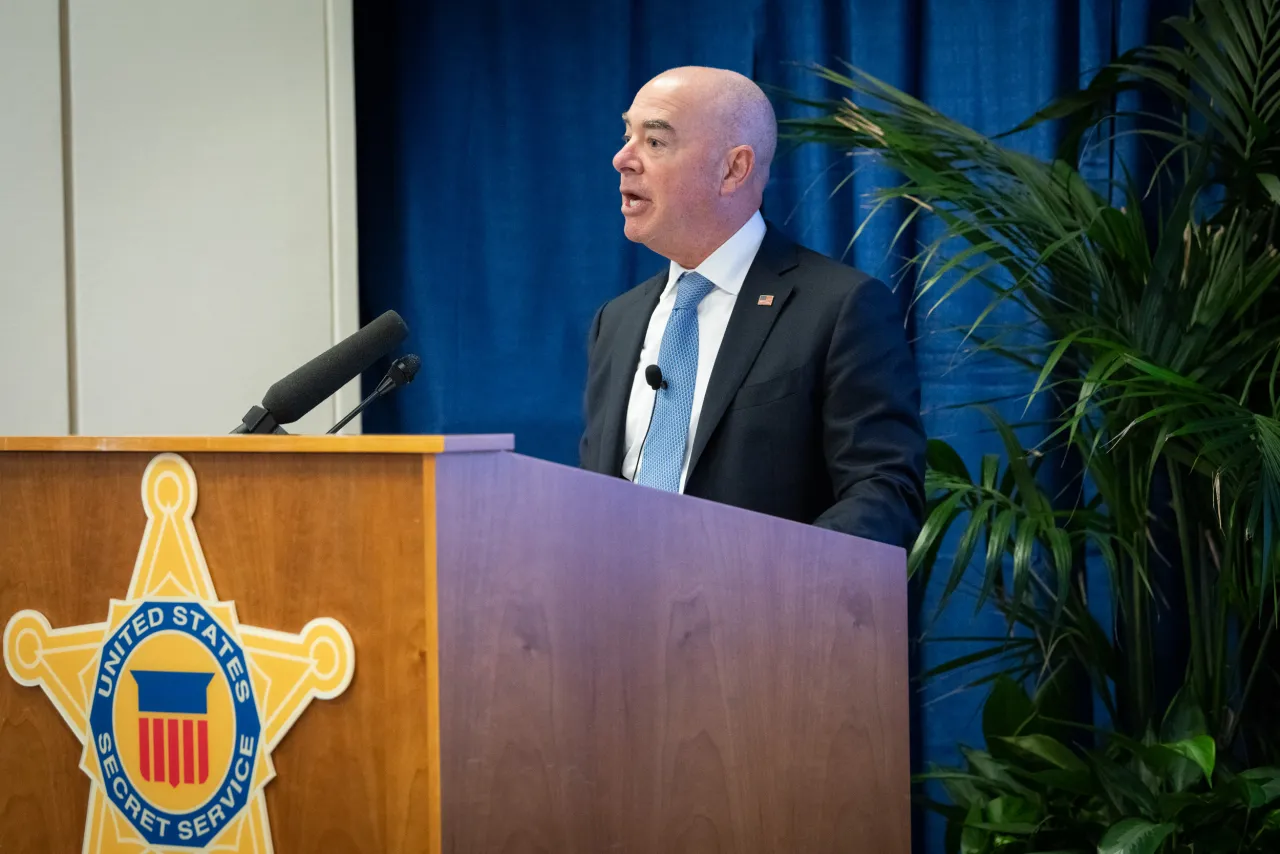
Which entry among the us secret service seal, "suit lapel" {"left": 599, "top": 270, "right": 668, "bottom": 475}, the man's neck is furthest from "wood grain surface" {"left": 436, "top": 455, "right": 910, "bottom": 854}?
the man's neck

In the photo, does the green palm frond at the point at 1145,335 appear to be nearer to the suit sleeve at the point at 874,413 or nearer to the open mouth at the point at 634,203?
the suit sleeve at the point at 874,413

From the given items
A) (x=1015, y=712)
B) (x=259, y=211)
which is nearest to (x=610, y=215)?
(x=259, y=211)

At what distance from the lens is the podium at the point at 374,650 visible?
109 centimetres

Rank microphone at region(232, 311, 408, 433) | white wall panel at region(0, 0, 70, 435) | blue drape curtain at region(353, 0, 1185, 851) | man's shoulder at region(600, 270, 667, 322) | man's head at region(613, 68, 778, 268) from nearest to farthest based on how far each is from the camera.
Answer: microphone at region(232, 311, 408, 433), man's head at region(613, 68, 778, 268), man's shoulder at region(600, 270, 667, 322), white wall panel at region(0, 0, 70, 435), blue drape curtain at region(353, 0, 1185, 851)

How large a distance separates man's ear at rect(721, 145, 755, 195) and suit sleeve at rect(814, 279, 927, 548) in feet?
0.98

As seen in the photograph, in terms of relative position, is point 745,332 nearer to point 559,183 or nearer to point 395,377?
point 395,377

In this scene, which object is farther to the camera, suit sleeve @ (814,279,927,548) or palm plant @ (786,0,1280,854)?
palm plant @ (786,0,1280,854)

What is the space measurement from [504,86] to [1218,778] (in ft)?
8.02

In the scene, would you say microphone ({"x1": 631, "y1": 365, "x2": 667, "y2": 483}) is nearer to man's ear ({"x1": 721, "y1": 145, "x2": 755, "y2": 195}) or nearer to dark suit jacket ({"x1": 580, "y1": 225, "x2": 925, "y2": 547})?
dark suit jacket ({"x1": 580, "y1": 225, "x2": 925, "y2": 547})

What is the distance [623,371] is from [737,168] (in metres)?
0.40

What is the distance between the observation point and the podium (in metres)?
1.09

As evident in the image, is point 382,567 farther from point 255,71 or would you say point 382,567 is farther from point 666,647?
point 255,71

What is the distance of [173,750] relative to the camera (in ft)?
3.66

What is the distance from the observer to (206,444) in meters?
1.12
